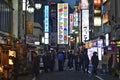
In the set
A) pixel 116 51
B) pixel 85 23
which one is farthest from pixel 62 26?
pixel 116 51

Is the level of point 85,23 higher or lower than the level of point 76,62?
higher

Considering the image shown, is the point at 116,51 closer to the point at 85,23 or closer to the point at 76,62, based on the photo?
the point at 76,62

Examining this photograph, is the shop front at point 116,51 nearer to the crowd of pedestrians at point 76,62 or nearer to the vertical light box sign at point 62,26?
the crowd of pedestrians at point 76,62

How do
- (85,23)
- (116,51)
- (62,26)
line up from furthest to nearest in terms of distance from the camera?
(62,26) < (85,23) < (116,51)

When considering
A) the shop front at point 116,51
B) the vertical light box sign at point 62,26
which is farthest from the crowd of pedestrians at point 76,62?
the vertical light box sign at point 62,26

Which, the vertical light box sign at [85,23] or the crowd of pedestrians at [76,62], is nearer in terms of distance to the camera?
the crowd of pedestrians at [76,62]

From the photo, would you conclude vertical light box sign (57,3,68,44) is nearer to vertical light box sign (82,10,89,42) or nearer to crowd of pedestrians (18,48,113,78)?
vertical light box sign (82,10,89,42)

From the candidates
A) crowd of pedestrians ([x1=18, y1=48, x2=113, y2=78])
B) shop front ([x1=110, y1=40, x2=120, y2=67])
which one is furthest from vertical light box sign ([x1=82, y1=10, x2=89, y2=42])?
shop front ([x1=110, y1=40, x2=120, y2=67])

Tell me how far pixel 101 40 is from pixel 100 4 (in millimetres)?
15565

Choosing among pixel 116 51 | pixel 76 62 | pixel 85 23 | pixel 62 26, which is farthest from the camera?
pixel 62 26

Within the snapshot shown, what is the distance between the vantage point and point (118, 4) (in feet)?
184

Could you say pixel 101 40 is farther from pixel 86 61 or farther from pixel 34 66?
pixel 34 66

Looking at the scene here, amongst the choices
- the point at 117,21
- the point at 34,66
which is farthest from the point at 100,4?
the point at 34,66

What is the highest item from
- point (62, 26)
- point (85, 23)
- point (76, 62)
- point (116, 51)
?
point (62, 26)
